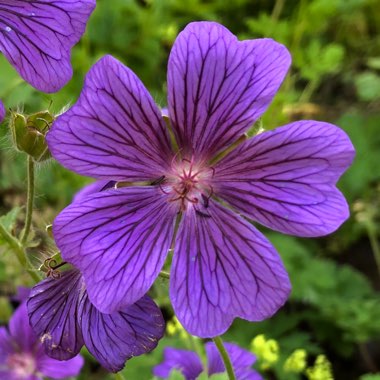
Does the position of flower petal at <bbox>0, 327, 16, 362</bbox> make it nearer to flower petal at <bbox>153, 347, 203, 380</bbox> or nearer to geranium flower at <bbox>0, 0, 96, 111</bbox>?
flower petal at <bbox>153, 347, 203, 380</bbox>

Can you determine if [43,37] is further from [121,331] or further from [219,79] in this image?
[121,331]

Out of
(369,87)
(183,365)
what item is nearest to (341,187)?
(369,87)

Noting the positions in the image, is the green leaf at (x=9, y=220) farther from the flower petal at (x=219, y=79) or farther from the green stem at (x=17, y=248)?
the flower petal at (x=219, y=79)

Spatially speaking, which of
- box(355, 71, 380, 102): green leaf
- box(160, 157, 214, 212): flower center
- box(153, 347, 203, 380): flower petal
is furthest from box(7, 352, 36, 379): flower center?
box(355, 71, 380, 102): green leaf

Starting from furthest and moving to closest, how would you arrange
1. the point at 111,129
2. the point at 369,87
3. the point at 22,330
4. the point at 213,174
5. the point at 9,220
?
the point at 369,87
the point at 22,330
the point at 9,220
the point at 213,174
the point at 111,129

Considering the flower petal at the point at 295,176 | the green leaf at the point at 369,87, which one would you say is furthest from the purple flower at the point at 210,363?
the green leaf at the point at 369,87

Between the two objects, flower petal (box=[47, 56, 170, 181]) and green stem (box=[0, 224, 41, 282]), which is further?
green stem (box=[0, 224, 41, 282])

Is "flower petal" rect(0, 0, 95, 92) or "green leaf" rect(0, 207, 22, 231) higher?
"flower petal" rect(0, 0, 95, 92)

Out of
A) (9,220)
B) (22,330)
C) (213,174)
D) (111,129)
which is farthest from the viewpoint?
(22,330)
